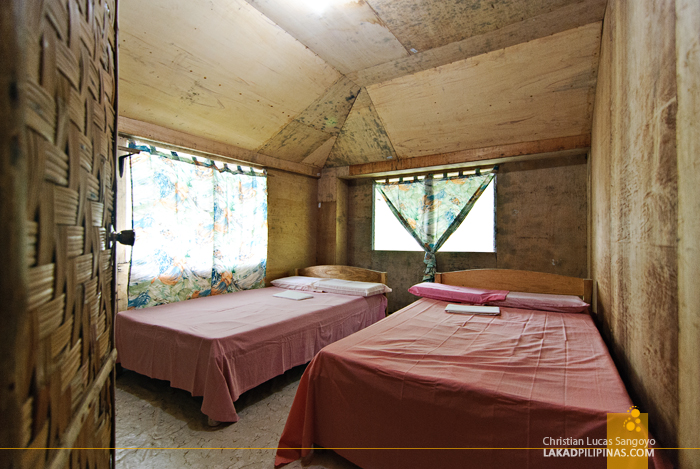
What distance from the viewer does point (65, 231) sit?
363mm

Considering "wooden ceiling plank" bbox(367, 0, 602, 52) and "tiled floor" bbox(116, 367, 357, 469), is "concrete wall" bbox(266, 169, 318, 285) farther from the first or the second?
"wooden ceiling plank" bbox(367, 0, 602, 52)

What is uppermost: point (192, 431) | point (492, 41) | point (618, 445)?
point (492, 41)

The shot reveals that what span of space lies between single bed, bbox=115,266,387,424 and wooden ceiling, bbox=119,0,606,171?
1797 mm

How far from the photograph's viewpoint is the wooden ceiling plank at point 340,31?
7.27 ft

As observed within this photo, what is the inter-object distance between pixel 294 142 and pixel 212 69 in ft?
4.71

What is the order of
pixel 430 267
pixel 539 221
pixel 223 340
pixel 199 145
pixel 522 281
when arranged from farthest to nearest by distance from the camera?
pixel 430 267, pixel 539 221, pixel 199 145, pixel 522 281, pixel 223 340

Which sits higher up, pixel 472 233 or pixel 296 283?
pixel 472 233

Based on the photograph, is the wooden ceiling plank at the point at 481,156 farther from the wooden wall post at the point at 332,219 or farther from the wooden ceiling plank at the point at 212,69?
the wooden ceiling plank at the point at 212,69

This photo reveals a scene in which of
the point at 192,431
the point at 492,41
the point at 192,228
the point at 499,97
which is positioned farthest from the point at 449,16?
the point at 192,431

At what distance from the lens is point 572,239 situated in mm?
3312

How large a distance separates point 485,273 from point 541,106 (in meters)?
1.69

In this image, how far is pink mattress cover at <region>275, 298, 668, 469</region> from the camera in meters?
1.17

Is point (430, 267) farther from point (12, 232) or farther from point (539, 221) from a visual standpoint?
point (12, 232)

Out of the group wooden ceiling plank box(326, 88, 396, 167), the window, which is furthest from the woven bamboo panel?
the window
